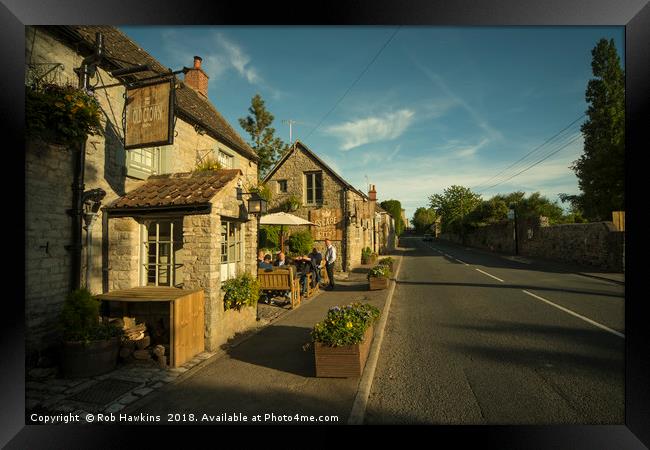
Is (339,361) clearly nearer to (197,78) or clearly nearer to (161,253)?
(161,253)

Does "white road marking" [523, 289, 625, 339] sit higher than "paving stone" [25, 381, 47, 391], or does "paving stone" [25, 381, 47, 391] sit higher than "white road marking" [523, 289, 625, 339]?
"white road marking" [523, 289, 625, 339]

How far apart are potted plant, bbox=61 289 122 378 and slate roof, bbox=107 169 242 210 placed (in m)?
2.04

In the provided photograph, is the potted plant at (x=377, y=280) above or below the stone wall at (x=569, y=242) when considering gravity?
below

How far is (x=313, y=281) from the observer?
39.4 feet

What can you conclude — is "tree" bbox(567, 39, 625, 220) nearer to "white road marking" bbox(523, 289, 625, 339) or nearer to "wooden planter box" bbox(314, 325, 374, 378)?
"white road marking" bbox(523, 289, 625, 339)

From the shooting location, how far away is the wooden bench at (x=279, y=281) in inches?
377

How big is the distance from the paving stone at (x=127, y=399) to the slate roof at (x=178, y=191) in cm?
317

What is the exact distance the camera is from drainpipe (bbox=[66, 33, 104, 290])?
5.82 meters

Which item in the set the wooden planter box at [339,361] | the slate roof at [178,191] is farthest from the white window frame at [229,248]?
the wooden planter box at [339,361]

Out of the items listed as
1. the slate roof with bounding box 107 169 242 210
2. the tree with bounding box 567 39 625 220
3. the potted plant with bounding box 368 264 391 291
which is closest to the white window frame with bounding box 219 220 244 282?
the slate roof with bounding box 107 169 242 210

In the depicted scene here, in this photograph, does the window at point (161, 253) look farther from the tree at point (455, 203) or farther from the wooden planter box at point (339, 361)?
the tree at point (455, 203)

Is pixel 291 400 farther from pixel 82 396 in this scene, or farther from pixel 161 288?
pixel 161 288

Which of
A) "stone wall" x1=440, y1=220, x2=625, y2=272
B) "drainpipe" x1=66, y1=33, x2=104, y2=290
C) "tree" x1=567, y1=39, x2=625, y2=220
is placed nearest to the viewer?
"drainpipe" x1=66, y1=33, x2=104, y2=290

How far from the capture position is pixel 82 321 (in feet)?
16.3
